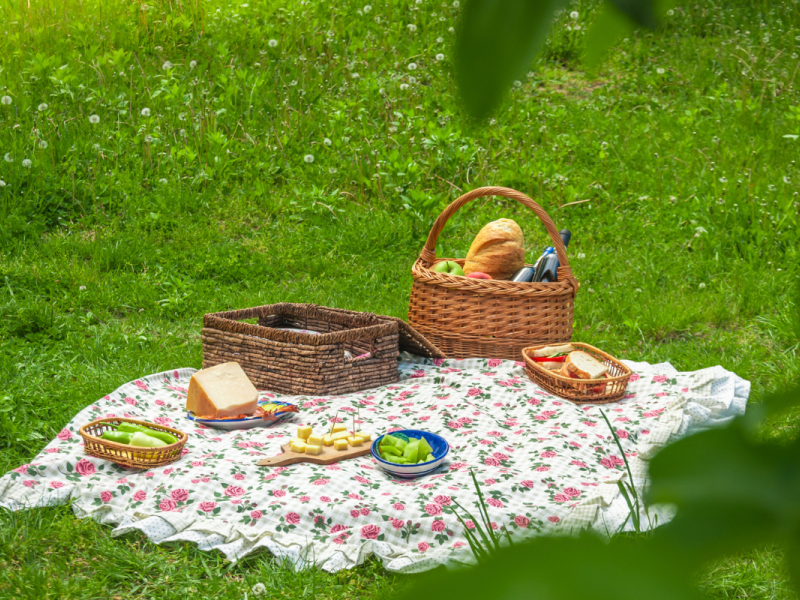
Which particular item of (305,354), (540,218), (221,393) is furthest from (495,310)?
(221,393)

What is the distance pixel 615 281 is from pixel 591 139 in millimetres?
1859

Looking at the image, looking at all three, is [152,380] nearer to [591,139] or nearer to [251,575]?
[251,575]

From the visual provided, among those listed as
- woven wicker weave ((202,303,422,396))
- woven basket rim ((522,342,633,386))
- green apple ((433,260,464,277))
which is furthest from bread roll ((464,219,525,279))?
woven wicker weave ((202,303,422,396))

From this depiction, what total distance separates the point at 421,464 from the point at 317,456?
0.33 metres

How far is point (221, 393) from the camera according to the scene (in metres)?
2.62

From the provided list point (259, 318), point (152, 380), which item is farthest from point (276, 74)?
point (152, 380)

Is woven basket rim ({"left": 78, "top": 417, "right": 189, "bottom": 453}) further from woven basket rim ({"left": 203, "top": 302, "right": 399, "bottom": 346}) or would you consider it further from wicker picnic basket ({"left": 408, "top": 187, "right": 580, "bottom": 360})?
wicker picnic basket ({"left": 408, "top": 187, "right": 580, "bottom": 360})

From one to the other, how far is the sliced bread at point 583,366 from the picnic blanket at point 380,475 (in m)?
0.12

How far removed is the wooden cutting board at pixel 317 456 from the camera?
7.51 ft

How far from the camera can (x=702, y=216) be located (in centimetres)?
446

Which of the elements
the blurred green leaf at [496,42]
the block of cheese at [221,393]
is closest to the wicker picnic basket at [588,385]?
the block of cheese at [221,393]

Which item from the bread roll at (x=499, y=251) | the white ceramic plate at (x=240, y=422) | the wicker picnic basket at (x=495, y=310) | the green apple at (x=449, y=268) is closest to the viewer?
Answer: the white ceramic plate at (x=240, y=422)

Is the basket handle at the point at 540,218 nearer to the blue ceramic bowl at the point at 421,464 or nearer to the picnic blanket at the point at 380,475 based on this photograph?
the picnic blanket at the point at 380,475

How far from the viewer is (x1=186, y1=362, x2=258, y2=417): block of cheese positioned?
260 centimetres
